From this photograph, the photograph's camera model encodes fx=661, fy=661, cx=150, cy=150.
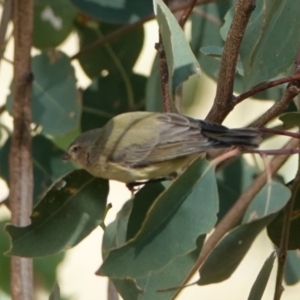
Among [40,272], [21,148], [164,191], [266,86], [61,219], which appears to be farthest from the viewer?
[40,272]

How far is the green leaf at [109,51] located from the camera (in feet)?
6.33

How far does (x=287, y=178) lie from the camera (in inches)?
78.8

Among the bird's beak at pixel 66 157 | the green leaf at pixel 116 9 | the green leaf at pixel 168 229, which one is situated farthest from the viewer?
the green leaf at pixel 116 9

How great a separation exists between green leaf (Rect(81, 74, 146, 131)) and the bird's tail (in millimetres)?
589

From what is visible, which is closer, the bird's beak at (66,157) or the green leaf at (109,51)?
the bird's beak at (66,157)

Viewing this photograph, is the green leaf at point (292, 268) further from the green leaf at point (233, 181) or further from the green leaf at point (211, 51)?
the green leaf at point (211, 51)

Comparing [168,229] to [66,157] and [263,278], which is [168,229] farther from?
[66,157]

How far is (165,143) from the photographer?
147 centimetres

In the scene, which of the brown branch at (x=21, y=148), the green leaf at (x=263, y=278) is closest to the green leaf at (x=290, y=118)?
the green leaf at (x=263, y=278)

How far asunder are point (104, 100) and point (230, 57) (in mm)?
909

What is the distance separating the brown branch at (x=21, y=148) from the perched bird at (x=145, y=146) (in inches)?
5.4

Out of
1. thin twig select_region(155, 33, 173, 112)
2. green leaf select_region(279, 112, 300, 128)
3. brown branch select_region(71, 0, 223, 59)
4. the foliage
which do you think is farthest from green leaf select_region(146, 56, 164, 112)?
green leaf select_region(279, 112, 300, 128)

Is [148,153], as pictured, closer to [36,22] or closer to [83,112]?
[83,112]

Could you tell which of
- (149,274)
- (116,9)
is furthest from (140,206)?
(116,9)
